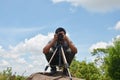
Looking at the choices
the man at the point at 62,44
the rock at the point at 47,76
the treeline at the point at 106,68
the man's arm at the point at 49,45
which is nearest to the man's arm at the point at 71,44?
the man at the point at 62,44

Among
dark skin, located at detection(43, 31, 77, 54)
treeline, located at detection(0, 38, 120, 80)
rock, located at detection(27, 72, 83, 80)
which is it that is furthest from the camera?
treeline, located at detection(0, 38, 120, 80)

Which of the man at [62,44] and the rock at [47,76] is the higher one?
the man at [62,44]

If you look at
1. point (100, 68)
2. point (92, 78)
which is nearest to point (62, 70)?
point (92, 78)

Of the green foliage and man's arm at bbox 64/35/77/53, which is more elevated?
the green foliage

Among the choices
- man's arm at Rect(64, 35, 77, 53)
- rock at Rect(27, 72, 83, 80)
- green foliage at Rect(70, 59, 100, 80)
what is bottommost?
rock at Rect(27, 72, 83, 80)

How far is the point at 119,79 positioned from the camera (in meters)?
65.0

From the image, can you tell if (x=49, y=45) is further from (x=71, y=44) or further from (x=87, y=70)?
(x=87, y=70)

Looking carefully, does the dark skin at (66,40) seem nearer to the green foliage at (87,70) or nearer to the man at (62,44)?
the man at (62,44)

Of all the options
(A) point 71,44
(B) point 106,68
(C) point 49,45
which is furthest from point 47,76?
(B) point 106,68

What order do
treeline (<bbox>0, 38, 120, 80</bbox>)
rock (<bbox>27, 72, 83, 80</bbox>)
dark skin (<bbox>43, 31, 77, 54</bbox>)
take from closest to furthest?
rock (<bbox>27, 72, 83, 80</bbox>) < dark skin (<bbox>43, 31, 77, 54</bbox>) < treeline (<bbox>0, 38, 120, 80</bbox>)

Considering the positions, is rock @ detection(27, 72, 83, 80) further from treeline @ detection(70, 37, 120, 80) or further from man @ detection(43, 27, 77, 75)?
treeline @ detection(70, 37, 120, 80)

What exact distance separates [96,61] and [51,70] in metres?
70.5

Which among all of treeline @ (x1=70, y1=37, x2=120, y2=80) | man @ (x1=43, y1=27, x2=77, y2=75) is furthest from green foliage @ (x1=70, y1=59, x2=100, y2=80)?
man @ (x1=43, y1=27, x2=77, y2=75)

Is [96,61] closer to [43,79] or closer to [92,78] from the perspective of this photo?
[92,78]
